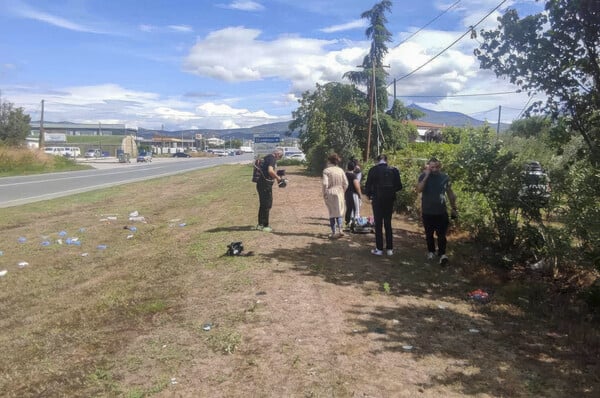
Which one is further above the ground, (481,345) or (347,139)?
(347,139)

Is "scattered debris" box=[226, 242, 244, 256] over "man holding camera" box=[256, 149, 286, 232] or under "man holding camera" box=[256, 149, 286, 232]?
under

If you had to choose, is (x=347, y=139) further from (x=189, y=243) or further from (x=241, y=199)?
(x=189, y=243)

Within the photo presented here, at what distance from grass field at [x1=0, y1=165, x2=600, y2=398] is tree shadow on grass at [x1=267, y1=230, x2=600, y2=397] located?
0.02 m

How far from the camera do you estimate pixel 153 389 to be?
3.73 metres

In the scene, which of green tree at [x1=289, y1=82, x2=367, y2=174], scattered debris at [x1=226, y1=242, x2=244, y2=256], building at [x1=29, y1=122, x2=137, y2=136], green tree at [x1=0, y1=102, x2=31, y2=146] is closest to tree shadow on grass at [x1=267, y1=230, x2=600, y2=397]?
scattered debris at [x1=226, y1=242, x2=244, y2=256]

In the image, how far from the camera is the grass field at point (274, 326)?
3871mm

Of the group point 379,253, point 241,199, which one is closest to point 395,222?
point 379,253

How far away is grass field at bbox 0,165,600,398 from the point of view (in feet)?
12.7

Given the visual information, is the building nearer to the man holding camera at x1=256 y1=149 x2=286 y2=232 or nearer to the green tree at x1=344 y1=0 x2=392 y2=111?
the green tree at x1=344 y1=0 x2=392 y2=111

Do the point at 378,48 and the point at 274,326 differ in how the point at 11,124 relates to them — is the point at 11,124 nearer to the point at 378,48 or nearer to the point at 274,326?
the point at 378,48

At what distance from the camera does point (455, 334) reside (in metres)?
4.89

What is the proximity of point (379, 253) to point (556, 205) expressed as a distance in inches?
109

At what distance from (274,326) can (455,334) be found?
1.83 metres

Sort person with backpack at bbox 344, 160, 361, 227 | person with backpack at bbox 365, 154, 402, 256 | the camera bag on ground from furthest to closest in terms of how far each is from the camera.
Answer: person with backpack at bbox 344, 160, 361, 227 → the camera bag on ground → person with backpack at bbox 365, 154, 402, 256
